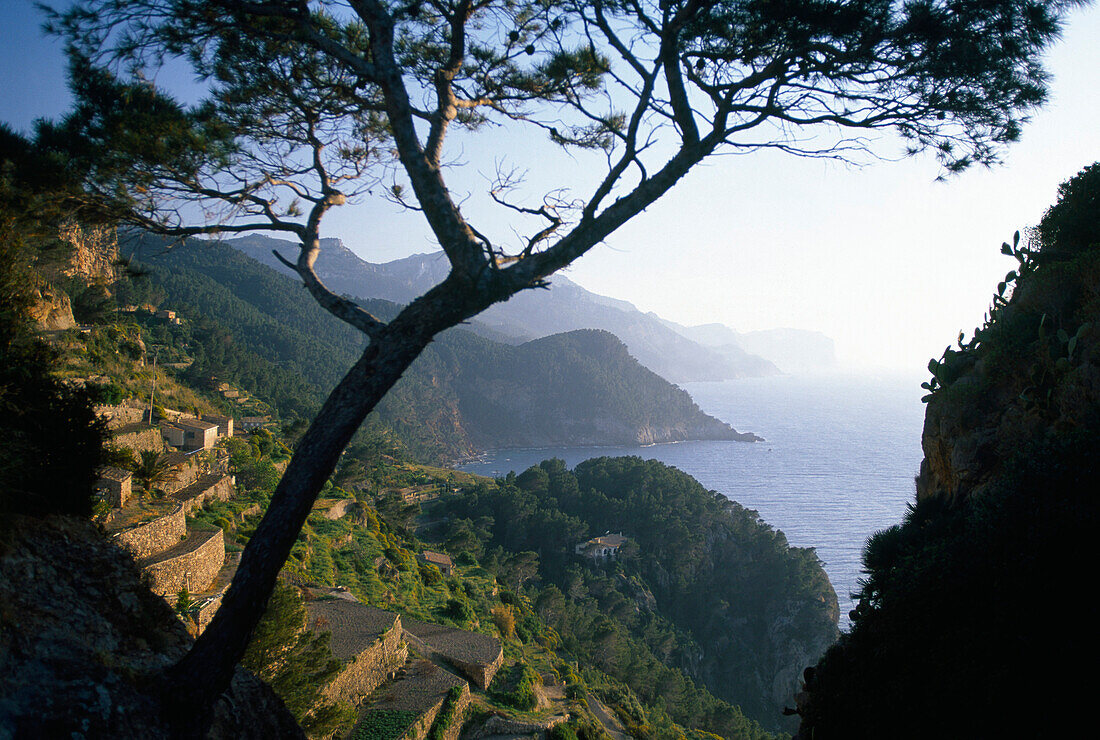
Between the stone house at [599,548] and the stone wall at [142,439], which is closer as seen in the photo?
the stone wall at [142,439]

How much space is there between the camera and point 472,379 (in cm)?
10125

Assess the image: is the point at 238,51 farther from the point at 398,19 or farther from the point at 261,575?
the point at 261,575

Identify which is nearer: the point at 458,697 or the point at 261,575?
the point at 261,575

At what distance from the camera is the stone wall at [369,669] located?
8.42 meters

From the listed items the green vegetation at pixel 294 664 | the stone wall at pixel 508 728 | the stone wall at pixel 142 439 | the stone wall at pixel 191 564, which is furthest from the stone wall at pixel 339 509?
the green vegetation at pixel 294 664

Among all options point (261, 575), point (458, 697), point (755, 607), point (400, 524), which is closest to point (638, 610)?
point (755, 607)

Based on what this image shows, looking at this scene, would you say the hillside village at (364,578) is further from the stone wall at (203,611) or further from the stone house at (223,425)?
the stone house at (223,425)

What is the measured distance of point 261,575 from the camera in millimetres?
2424

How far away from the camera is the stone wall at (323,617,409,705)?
8422 mm

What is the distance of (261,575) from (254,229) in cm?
179

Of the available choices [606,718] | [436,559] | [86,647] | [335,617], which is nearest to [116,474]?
[335,617]

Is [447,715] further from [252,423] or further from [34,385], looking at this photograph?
[252,423]

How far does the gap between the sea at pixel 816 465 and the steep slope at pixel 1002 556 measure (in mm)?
11489

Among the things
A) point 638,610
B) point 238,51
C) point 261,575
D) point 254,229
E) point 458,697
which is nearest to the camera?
point 261,575
